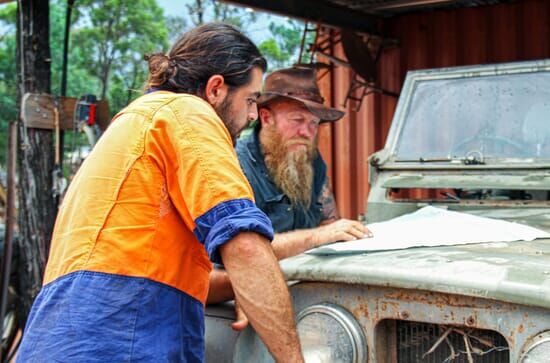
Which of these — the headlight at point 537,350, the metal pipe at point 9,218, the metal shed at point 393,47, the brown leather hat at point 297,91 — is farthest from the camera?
the metal shed at point 393,47

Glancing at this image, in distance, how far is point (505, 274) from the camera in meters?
2.05

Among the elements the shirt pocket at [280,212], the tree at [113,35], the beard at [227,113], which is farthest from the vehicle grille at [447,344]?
the tree at [113,35]

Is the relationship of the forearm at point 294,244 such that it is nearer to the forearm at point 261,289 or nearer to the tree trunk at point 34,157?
the forearm at point 261,289

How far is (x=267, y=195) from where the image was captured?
11.1ft

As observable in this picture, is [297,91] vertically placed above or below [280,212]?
above

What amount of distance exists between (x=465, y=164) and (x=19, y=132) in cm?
286

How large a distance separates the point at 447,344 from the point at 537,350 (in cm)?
33

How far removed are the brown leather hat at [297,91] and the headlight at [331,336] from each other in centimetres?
145

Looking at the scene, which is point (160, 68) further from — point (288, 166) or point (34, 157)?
point (34, 157)

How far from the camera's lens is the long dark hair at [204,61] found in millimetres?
2008

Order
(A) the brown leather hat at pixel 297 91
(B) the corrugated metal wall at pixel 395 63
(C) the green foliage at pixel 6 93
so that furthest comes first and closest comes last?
(C) the green foliage at pixel 6 93 → (B) the corrugated metal wall at pixel 395 63 → (A) the brown leather hat at pixel 297 91

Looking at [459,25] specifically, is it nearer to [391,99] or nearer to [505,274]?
[391,99]

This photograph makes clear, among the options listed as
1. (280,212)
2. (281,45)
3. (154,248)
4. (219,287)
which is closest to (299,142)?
(280,212)

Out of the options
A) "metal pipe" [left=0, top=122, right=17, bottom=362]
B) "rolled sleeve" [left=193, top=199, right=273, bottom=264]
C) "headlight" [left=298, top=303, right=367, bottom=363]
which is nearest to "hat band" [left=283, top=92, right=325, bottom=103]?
"headlight" [left=298, top=303, right=367, bottom=363]
